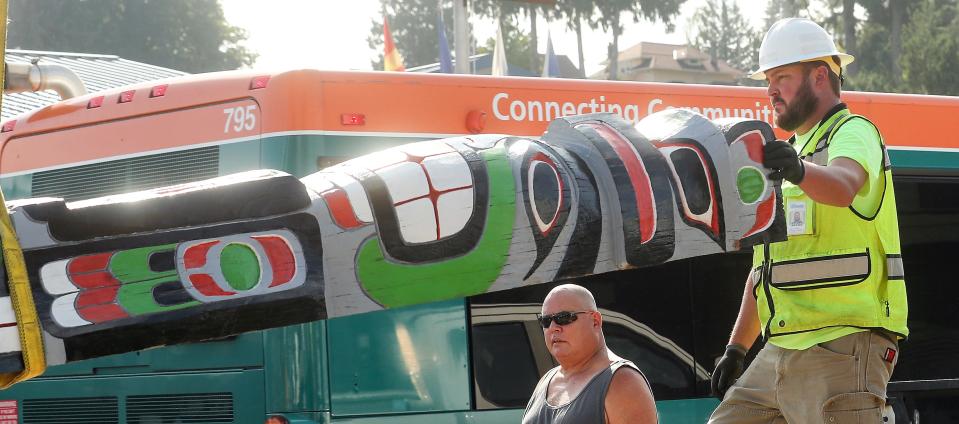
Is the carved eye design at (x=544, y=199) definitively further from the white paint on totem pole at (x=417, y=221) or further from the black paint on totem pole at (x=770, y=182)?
the black paint on totem pole at (x=770, y=182)

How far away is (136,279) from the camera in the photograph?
2666 millimetres

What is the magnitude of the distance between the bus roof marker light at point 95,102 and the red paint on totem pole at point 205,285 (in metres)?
→ 3.77

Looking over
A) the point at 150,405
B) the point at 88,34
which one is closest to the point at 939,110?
the point at 150,405

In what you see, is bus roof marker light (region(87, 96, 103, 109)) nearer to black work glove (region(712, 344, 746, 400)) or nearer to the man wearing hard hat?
black work glove (region(712, 344, 746, 400))

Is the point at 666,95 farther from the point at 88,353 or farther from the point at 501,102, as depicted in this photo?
the point at 88,353

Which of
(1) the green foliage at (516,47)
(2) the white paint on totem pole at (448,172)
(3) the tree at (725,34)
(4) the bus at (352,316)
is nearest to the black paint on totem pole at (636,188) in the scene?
(2) the white paint on totem pole at (448,172)

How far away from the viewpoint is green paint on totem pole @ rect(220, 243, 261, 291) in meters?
2.73

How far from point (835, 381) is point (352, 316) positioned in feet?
7.52

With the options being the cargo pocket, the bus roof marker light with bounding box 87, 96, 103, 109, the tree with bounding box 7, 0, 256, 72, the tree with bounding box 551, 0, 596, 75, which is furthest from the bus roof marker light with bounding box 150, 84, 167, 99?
the tree with bounding box 551, 0, 596, 75

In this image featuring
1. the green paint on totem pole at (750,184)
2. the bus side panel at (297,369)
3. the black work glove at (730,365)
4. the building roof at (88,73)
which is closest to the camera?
the green paint on totem pole at (750,184)

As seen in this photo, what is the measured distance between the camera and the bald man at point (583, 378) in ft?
12.8

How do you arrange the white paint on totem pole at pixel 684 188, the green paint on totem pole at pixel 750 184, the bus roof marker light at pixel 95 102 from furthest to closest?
the bus roof marker light at pixel 95 102
the green paint on totem pole at pixel 750 184
the white paint on totem pole at pixel 684 188

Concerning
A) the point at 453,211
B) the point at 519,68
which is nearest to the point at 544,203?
the point at 453,211

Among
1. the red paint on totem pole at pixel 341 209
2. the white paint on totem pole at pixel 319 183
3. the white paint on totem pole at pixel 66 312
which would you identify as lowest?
the white paint on totem pole at pixel 66 312
